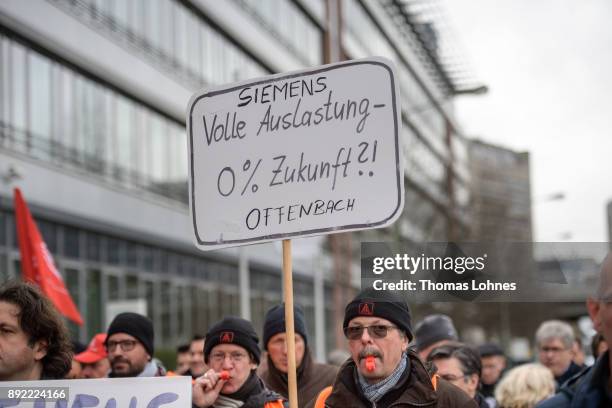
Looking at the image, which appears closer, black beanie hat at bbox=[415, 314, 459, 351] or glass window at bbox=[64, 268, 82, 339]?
black beanie hat at bbox=[415, 314, 459, 351]

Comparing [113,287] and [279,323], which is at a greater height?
[113,287]

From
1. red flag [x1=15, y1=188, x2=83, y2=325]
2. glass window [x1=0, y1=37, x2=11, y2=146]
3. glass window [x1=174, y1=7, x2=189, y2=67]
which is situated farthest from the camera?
glass window [x1=174, y1=7, x2=189, y2=67]

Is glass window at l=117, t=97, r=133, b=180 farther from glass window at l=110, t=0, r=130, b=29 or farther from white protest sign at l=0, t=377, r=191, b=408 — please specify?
white protest sign at l=0, t=377, r=191, b=408

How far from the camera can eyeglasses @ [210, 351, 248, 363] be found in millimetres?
5398

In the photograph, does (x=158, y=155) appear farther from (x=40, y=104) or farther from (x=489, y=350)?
(x=489, y=350)

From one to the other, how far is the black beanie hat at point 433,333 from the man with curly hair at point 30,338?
335 cm

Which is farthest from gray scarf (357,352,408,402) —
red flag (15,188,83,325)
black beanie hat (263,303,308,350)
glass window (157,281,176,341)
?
glass window (157,281,176,341)

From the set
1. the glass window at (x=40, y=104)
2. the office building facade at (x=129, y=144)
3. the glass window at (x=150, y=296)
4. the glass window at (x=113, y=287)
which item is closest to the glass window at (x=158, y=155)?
A: the office building facade at (x=129, y=144)

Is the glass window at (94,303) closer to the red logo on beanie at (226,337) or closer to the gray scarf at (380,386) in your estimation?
the red logo on beanie at (226,337)

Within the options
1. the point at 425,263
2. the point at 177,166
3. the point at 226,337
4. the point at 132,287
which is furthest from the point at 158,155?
the point at 425,263

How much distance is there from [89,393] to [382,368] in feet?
4.11

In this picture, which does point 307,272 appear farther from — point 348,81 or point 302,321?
point 348,81

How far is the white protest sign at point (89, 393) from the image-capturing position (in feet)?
14.3

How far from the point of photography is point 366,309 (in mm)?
4668
